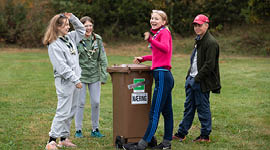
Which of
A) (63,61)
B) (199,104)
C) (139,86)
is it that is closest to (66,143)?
(63,61)

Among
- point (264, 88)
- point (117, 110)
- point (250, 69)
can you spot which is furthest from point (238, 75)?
point (117, 110)

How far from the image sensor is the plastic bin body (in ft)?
19.1

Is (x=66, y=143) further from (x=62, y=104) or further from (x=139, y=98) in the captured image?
(x=139, y=98)

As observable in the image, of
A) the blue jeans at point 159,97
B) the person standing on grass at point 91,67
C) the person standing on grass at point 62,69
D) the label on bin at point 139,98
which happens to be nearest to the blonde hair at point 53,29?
the person standing on grass at point 62,69

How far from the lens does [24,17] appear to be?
1267 inches

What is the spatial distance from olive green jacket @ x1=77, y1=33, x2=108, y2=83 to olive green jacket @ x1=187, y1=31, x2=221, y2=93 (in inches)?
64.2

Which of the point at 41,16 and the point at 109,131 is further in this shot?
the point at 41,16

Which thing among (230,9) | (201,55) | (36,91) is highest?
(230,9)

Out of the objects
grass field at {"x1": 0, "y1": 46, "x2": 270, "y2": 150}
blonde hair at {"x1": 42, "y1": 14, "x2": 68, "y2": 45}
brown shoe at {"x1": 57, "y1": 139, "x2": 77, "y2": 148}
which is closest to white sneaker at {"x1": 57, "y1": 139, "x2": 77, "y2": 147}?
brown shoe at {"x1": 57, "y1": 139, "x2": 77, "y2": 148}

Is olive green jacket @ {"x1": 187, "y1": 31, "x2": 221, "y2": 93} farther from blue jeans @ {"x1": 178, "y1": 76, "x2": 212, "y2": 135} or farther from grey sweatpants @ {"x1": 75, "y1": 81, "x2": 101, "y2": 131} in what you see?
grey sweatpants @ {"x1": 75, "y1": 81, "x2": 101, "y2": 131}

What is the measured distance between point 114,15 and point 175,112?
26.8m

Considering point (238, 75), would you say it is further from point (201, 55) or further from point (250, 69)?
point (201, 55)

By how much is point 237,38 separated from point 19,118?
22.9 m

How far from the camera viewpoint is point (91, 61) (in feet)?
22.1
